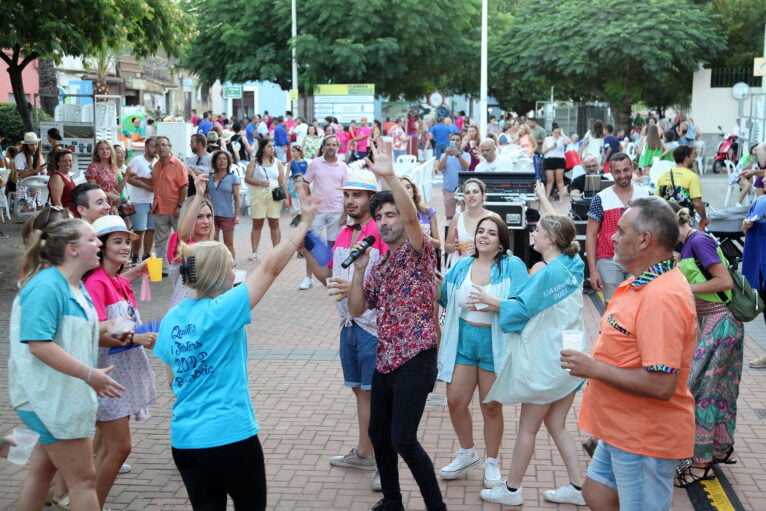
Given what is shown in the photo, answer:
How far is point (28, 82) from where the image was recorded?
3603 centimetres

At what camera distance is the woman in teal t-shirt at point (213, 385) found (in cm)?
369

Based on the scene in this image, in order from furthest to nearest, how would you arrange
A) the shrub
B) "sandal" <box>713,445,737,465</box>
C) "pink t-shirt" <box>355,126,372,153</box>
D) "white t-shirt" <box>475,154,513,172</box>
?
1. "pink t-shirt" <box>355,126,372,153</box>
2. the shrub
3. "white t-shirt" <box>475,154,513,172</box>
4. "sandal" <box>713,445,737,465</box>


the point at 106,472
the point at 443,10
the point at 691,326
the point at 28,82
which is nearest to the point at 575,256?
the point at 691,326

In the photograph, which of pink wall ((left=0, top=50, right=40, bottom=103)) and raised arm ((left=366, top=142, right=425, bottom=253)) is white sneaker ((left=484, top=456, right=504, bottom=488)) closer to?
raised arm ((left=366, top=142, right=425, bottom=253))

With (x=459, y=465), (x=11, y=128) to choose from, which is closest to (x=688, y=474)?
(x=459, y=465)

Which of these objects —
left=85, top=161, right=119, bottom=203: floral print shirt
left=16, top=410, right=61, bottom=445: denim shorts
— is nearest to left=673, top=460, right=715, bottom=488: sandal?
left=16, top=410, right=61, bottom=445: denim shorts

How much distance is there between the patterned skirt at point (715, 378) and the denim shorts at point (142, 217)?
8638 millimetres

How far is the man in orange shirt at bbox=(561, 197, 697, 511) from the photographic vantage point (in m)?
3.38

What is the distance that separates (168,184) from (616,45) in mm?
24060

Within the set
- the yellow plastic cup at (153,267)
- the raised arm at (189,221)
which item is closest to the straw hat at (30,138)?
the raised arm at (189,221)

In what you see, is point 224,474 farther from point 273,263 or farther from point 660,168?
point 660,168

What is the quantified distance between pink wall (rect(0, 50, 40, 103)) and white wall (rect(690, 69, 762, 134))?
25086 millimetres

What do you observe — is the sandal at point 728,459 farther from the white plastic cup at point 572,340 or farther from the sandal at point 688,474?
the white plastic cup at point 572,340

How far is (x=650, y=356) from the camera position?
11.0 feet
